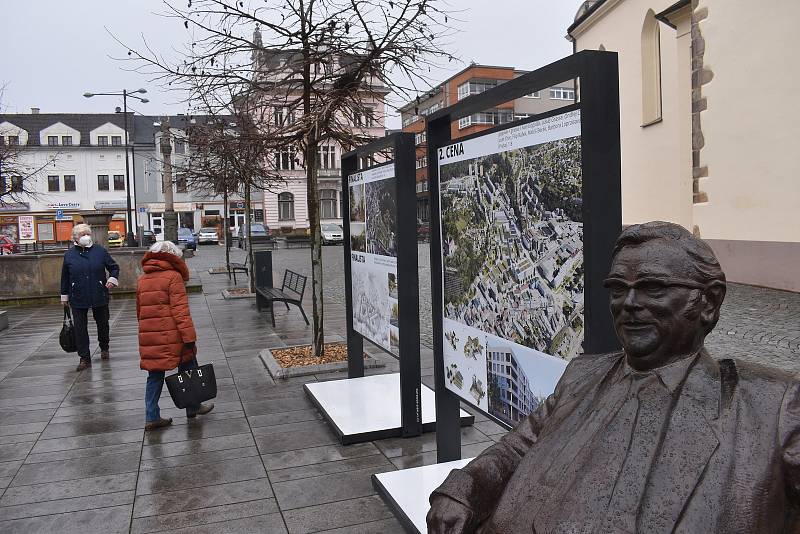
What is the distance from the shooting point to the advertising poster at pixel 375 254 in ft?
19.1

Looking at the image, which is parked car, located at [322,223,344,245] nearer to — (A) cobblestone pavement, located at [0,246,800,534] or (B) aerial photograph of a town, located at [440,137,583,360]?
(A) cobblestone pavement, located at [0,246,800,534]

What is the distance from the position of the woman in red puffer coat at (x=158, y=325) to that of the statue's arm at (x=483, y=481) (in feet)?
15.2

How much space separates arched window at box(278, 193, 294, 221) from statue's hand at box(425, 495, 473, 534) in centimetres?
6214

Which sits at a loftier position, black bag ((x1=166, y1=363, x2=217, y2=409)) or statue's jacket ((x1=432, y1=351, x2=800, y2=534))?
statue's jacket ((x1=432, y1=351, x2=800, y2=534))

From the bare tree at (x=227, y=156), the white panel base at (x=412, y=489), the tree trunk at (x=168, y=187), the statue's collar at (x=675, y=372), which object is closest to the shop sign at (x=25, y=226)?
the tree trunk at (x=168, y=187)

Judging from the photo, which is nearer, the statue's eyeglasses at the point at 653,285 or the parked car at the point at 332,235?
the statue's eyeglasses at the point at 653,285

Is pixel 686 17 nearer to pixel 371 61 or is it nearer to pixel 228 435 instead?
pixel 371 61

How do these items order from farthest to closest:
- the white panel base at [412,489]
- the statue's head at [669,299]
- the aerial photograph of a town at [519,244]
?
the white panel base at [412,489]
the aerial photograph of a town at [519,244]
the statue's head at [669,299]

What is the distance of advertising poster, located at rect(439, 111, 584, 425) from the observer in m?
3.07

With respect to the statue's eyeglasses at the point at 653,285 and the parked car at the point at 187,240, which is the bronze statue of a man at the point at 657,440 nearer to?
the statue's eyeglasses at the point at 653,285

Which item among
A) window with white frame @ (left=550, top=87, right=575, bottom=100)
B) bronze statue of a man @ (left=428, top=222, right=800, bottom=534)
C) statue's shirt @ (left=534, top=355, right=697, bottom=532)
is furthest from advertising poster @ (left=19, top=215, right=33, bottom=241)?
statue's shirt @ (left=534, top=355, right=697, bottom=532)

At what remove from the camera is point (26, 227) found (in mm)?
58812

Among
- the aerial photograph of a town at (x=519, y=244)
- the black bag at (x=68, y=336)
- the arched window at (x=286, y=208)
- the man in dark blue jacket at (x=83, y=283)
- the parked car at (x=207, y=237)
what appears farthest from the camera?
the arched window at (x=286, y=208)

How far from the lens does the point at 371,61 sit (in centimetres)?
827
